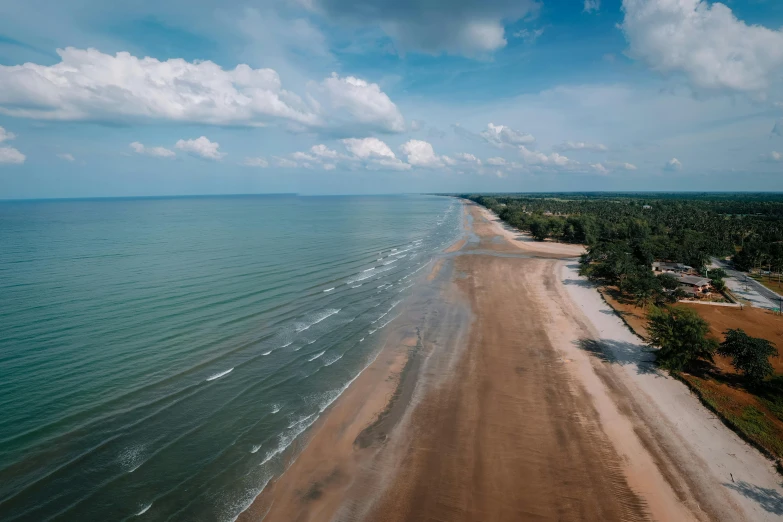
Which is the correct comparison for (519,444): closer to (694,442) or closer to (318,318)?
(694,442)

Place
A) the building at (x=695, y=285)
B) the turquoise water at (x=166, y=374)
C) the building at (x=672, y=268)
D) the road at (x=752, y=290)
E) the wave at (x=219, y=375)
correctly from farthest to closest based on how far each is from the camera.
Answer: the building at (x=672, y=268) → the building at (x=695, y=285) → the road at (x=752, y=290) → the wave at (x=219, y=375) → the turquoise water at (x=166, y=374)

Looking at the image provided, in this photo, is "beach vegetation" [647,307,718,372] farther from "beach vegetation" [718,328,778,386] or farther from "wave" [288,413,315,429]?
"wave" [288,413,315,429]

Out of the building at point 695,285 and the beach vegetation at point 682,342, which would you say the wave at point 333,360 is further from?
the building at point 695,285

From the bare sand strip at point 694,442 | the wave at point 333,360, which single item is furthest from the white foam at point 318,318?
the bare sand strip at point 694,442

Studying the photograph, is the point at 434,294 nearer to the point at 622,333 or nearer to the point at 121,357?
the point at 622,333

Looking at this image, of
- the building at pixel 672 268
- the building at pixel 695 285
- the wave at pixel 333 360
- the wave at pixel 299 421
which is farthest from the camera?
the building at pixel 672 268

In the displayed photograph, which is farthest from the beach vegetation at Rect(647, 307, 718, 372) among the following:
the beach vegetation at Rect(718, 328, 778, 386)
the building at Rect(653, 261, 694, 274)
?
the building at Rect(653, 261, 694, 274)

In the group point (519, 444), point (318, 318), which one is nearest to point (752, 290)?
point (519, 444)
